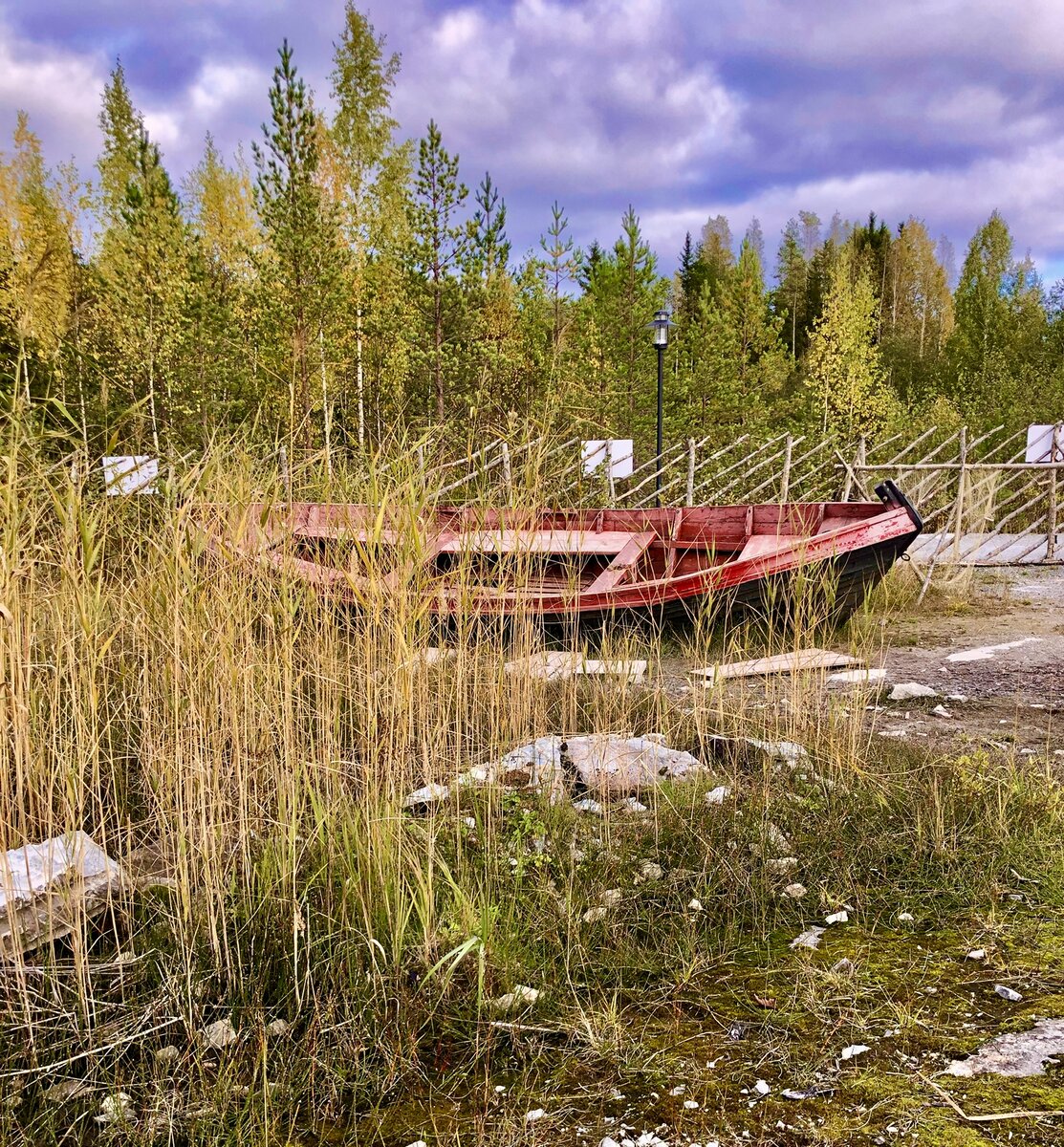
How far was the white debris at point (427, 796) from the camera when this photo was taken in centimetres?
239

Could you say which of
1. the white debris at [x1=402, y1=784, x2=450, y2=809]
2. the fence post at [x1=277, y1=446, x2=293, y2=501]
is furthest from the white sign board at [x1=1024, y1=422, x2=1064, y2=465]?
the fence post at [x1=277, y1=446, x2=293, y2=501]

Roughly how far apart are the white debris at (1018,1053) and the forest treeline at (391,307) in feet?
12.0

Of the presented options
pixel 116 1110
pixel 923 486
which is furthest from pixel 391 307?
pixel 116 1110

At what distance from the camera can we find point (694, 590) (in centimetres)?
538

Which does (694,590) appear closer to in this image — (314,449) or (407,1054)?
(314,449)

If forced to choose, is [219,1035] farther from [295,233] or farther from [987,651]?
[295,233]

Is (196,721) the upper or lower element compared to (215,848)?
upper

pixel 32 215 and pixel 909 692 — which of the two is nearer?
pixel 909 692

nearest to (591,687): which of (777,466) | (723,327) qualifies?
(777,466)

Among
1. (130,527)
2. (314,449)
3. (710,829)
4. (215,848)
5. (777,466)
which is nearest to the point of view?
(215,848)

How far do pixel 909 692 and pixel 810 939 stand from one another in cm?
267

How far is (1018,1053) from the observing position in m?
1.79

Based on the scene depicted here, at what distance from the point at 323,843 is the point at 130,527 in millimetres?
1103

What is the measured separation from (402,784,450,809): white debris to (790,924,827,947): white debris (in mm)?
1046
